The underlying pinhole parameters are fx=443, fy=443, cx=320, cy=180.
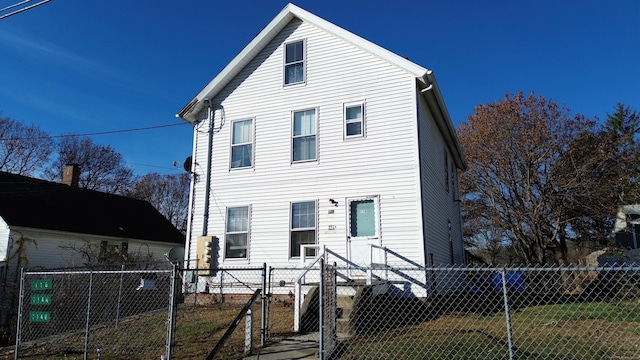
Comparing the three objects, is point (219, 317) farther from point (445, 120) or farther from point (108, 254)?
point (108, 254)

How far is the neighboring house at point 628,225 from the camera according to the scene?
20.9m

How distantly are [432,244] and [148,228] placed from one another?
20.7m

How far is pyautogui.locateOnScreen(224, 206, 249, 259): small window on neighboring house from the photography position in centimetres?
1365

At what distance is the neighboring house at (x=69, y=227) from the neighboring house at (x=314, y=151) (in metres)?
7.92

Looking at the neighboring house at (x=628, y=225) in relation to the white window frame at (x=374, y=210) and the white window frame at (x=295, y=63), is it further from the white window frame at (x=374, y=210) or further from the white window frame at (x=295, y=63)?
the white window frame at (x=295, y=63)

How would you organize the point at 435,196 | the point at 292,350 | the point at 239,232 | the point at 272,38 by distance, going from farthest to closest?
the point at 272,38, the point at 435,196, the point at 239,232, the point at 292,350

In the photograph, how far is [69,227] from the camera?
21.7m

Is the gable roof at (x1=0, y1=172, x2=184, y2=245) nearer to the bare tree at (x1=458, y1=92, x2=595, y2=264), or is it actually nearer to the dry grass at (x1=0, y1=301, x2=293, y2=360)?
the dry grass at (x1=0, y1=301, x2=293, y2=360)

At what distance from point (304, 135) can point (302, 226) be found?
9.22 feet

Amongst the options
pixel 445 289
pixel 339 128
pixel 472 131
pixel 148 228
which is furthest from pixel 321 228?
→ pixel 148 228

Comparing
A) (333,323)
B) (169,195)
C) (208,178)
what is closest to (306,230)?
(208,178)

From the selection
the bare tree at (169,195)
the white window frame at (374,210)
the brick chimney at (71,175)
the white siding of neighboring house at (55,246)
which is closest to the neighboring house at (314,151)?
the white window frame at (374,210)

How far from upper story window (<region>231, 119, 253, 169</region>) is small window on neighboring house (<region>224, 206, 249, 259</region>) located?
149cm

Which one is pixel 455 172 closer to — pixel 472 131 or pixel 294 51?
pixel 472 131
